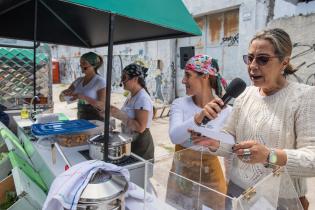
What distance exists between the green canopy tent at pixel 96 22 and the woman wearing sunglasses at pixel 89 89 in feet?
1.10

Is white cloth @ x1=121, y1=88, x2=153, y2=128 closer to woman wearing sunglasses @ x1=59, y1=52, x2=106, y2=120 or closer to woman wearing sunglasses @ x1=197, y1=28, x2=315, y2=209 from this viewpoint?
woman wearing sunglasses @ x1=59, y1=52, x2=106, y2=120

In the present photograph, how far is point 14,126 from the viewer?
3.17 meters

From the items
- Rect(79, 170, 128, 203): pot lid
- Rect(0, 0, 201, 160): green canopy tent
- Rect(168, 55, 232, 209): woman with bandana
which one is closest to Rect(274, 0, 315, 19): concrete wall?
Rect(0, 0, 201, 160): green canopy tent

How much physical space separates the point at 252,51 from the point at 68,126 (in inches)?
60.8

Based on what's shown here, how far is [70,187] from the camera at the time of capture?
1.11m

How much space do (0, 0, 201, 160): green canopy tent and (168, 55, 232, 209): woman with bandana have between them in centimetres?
34

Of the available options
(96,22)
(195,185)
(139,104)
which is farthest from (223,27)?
(195,185)

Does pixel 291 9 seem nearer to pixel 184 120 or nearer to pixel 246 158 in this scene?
pixel 184 120

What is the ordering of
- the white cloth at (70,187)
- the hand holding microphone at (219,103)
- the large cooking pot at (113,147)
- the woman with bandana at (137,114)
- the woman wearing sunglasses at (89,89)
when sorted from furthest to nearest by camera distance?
1. the woman wearing sunglasses at (89,89)
2. the woman with bandana at (137,114)
3. the large cooking pot at (113,147)
4. the hand holding microphone at (219,103)
5. the white cloth at (70,187)

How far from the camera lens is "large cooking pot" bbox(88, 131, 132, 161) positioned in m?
1.64

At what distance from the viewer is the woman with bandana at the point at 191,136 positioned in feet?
4.21

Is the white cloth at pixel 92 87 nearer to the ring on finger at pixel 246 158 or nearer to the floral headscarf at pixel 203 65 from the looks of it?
the floral headscarf at pixel 203 65

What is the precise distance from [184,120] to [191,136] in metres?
0.26

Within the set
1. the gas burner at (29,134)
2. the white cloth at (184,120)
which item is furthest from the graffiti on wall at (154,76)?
the white cloth at (184,120)
